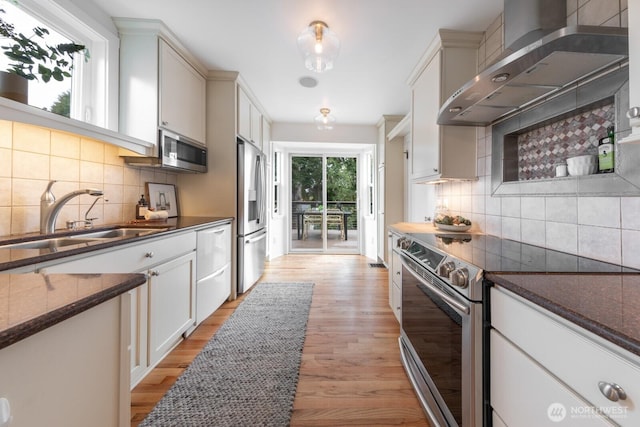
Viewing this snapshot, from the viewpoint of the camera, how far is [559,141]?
1434mm

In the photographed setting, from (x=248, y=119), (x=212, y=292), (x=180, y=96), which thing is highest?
(x=248, y=119)

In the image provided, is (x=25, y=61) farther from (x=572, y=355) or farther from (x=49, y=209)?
(x=572, y=355)

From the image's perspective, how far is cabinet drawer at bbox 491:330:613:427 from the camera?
0.64m

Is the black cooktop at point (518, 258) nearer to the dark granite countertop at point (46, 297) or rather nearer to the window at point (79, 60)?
the dark granite countertop at point (46, 297)

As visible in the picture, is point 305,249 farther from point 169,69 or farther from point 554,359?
point 554,359

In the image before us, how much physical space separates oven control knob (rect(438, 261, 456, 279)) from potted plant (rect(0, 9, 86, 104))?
214cm

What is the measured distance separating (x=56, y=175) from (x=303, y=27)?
1986 millimetres

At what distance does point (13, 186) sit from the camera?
1403 mm

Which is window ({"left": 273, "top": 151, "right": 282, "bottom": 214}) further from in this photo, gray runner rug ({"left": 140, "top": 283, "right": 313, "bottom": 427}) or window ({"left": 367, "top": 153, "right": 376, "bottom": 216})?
gray runner rug ({"left": 140, "top": 283, "right": 313, "bottom": 427})

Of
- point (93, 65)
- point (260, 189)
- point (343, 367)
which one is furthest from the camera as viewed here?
point (260, 189)

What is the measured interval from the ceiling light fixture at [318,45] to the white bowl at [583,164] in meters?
1.61

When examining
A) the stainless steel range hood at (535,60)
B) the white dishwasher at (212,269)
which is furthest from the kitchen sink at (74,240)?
the stainless steel range hood at (535,60)

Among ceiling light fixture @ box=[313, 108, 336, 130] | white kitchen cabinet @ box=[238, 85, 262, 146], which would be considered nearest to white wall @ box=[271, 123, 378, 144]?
ceiling light fixture @ box=[313, 108, 336, 130]

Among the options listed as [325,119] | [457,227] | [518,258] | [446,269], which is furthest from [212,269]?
[325,119]
